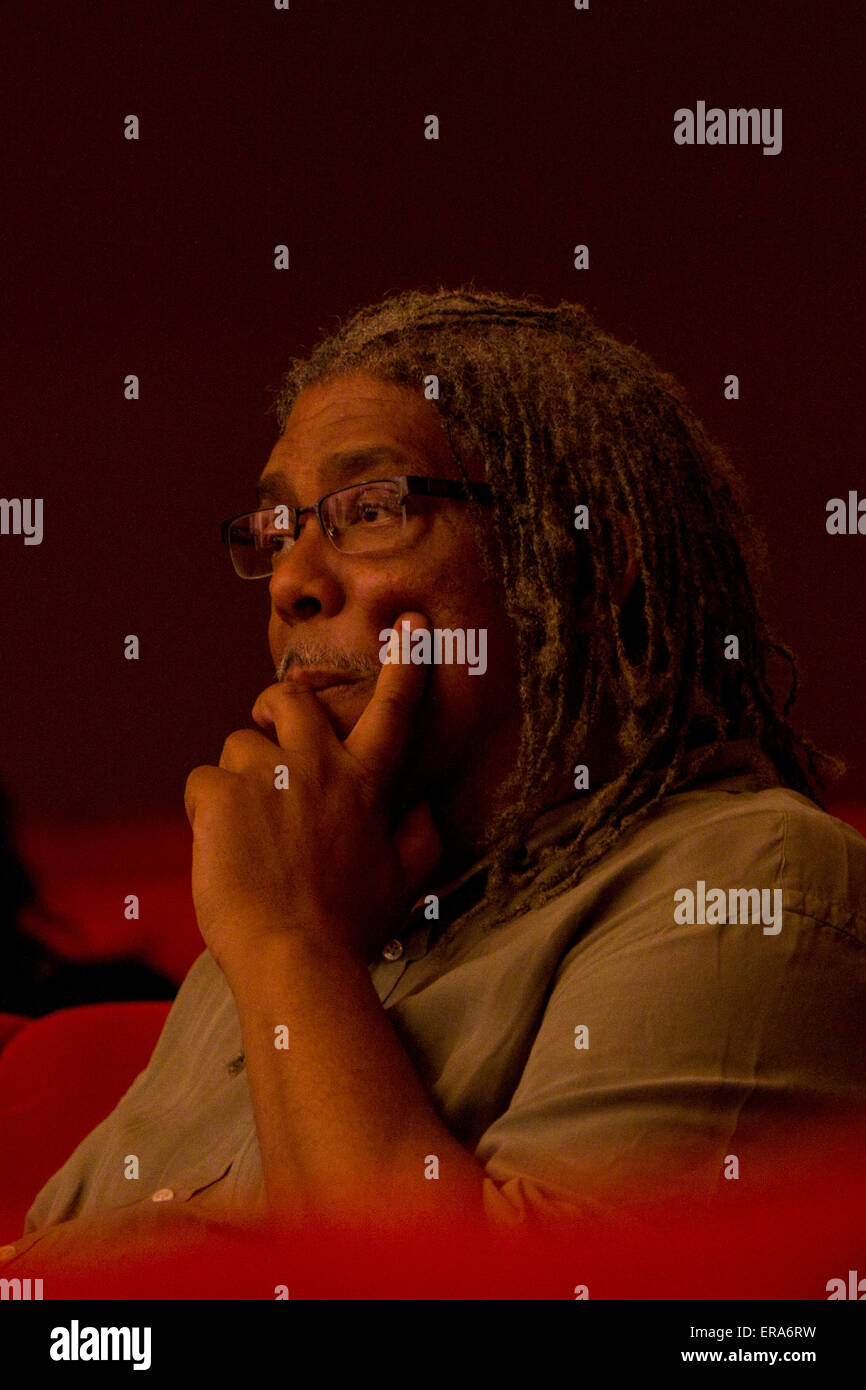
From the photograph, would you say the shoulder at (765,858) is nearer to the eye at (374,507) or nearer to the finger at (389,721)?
the finger at (389,721)

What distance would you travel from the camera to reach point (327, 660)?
3.69 feet

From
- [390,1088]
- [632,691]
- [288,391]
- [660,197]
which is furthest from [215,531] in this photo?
[390,1088]

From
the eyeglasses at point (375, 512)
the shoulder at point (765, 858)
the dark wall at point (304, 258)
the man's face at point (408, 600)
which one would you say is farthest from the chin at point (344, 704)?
the dark wall at point (304, 258)

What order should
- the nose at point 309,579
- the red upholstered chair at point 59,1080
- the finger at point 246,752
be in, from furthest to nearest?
the red upholstered chair at point 59,1080
the nose at point 309,579
the finger at point 246,752

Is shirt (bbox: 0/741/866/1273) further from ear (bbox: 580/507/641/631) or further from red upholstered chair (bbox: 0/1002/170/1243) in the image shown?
red upholstered chair (bbox: 0/1002/170/1243)

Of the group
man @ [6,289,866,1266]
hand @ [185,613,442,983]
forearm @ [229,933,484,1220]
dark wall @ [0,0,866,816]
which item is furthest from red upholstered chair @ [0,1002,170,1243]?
forearm @ [229,933,484,1220]

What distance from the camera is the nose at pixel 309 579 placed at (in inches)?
44.3

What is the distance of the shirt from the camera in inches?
30.5

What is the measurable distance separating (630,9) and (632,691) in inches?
36.4

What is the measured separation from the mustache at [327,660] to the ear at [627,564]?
19 cm

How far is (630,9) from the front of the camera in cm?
154

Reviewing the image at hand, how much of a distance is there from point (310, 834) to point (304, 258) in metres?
0.99

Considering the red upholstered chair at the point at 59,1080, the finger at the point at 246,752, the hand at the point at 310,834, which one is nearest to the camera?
the hand at the point at 310,834

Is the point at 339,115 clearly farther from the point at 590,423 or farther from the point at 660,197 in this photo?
the point at 590,423
